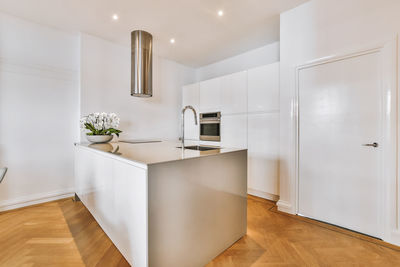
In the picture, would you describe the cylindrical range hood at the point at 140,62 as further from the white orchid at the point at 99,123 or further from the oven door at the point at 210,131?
the oven door at the point at 210,131

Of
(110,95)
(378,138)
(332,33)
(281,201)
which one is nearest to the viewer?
(378,138)

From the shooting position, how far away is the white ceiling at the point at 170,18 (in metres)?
2.16

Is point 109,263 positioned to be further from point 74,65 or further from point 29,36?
point 29,36

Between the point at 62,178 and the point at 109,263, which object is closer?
the point at 109,263

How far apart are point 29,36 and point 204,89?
269 cm

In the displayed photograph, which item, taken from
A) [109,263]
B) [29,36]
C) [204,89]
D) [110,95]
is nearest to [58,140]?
[110,95]

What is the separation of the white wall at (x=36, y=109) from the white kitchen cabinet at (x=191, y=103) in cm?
200

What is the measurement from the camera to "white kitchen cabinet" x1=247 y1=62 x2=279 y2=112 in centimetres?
258

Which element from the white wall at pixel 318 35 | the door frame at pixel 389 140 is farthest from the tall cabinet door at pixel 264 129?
the door frame at pixel 389 140

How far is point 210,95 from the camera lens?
348 centimetres

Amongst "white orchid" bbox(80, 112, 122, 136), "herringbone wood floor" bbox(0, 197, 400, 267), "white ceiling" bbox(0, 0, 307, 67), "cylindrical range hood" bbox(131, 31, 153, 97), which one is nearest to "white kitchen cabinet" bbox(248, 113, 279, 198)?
"herringbone wood floor" bbox(0, 197, 400, 267)

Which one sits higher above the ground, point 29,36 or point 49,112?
point 29,36

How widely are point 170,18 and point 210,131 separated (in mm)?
1930

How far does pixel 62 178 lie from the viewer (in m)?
2.78
